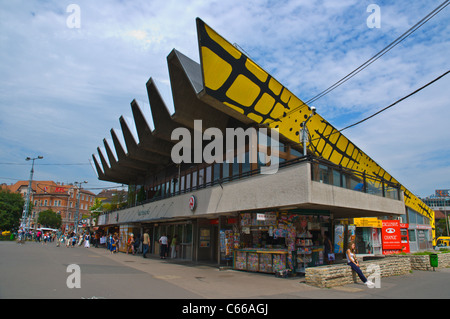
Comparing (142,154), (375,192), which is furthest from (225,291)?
(142,154)

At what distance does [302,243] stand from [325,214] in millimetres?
2383

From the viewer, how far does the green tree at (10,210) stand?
56.6 m

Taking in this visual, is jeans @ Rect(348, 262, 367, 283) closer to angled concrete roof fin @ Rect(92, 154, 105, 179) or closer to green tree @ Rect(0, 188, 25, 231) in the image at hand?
angled concrete roof fin @ Rect(92, 154, 105, 179)

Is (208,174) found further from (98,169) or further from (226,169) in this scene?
(98,169)

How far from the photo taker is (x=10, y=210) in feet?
189

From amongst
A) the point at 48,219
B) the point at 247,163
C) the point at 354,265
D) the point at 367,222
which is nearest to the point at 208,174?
the point at 247,163

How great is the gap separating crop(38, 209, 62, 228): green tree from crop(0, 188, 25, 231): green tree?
1005 inches

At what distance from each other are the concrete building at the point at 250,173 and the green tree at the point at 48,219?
73575mm

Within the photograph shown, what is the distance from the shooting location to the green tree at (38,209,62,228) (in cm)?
8425

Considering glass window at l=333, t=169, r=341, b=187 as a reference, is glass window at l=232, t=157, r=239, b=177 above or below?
above

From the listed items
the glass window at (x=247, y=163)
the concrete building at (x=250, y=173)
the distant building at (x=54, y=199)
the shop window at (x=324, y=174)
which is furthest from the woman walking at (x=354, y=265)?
the distant building at (x=54, y=199)

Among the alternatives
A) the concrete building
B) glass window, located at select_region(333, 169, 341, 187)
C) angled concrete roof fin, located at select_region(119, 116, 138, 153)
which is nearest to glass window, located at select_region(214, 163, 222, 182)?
the concrete building

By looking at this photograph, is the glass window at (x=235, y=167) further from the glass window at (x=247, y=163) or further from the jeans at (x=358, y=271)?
the jeans at (x=358, y=271)
